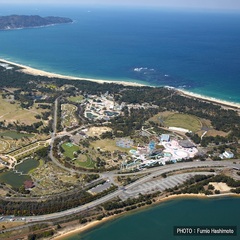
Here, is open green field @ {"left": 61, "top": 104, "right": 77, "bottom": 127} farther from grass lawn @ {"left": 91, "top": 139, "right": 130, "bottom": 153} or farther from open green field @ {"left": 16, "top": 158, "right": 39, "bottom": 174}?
open green field @ {"left": 16, "top": 158, "right": 39, "bottom": 174}

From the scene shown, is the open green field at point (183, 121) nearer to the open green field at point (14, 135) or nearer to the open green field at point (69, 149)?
the open green field at point (69, 149)

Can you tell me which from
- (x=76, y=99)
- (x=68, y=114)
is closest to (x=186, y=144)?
(x=68, y=114)

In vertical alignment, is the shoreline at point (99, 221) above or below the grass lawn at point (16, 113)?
below

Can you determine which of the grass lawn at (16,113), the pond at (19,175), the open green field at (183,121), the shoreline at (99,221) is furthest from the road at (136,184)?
the grass lawn at (16,113)

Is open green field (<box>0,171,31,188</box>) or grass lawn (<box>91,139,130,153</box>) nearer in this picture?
open green field (<box>0,171,31,188</box>)

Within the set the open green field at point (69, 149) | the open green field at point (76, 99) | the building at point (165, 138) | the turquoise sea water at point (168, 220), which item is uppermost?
the open green field at point (76, 99)

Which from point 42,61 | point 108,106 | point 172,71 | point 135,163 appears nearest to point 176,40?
point 172,71

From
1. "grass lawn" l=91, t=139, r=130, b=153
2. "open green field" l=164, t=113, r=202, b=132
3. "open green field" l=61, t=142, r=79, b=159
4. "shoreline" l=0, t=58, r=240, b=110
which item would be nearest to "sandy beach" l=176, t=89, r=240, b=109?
"shoreline" l=0, t=58, r=240, b=110
